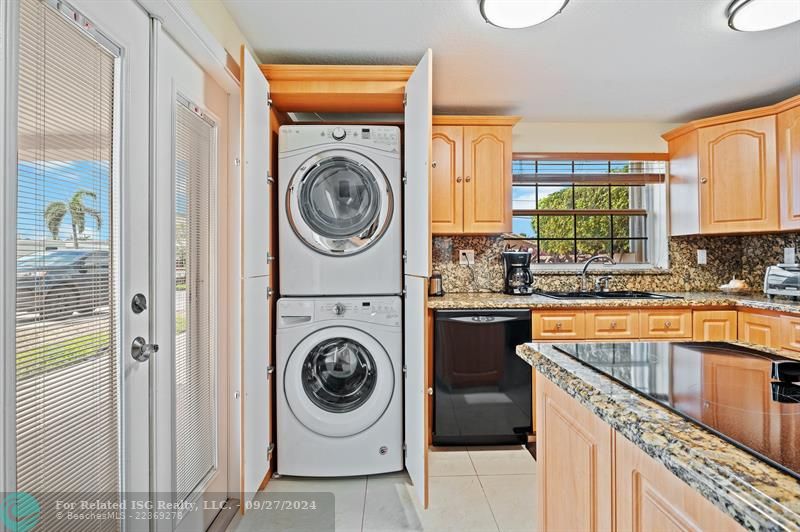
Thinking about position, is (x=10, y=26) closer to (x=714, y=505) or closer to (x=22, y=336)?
(x=22, y=336)

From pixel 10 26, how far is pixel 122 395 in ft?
3.21

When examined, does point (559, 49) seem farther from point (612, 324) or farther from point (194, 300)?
point (194, 300)

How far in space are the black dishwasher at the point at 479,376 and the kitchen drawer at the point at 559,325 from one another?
0.11 metres

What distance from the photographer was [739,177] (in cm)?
278

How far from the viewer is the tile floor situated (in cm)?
177

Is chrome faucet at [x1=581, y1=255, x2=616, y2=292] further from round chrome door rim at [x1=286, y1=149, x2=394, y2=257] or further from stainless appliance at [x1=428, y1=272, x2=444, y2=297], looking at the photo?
round chrome door rim at [x1=286, y1=149, x2=394, y2=257]

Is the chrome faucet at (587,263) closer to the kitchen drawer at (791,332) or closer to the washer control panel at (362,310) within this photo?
the kitchen drawer at (791,332)

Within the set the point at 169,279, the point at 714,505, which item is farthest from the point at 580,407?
the point at 169,279

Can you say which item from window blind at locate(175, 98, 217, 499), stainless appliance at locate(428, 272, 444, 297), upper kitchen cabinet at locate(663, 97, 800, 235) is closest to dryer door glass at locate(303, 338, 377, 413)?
window blind at locate(175, 98, 217, 499)

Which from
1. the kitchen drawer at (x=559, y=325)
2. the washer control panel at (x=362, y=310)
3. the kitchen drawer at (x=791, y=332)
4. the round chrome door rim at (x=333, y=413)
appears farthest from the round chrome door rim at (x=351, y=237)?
the kitchen drawer at (x=791, y=332)

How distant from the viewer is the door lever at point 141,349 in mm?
1256

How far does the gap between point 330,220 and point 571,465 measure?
1724 millimetres

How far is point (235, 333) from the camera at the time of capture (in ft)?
6.34

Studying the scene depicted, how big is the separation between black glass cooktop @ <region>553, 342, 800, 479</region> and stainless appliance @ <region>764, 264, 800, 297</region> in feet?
7.19
